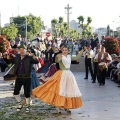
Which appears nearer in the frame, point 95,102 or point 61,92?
point 61,92

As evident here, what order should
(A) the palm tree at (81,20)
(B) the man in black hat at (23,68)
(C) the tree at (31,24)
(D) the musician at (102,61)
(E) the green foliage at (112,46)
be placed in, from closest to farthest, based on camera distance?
1. (B) the man in black hat at (23,68)
2. (D) the musician at (102,61)
3. (E) the green foliage at (112,46)
4. (A) the palm tree at (81,20)
5. (C) the tree at (31,24)

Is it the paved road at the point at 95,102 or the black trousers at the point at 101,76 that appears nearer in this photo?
the paved road at the point at 95,102

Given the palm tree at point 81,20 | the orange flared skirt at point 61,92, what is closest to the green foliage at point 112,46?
the orange flared skirt at point 61,92

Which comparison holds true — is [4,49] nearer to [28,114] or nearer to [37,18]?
[28,114]

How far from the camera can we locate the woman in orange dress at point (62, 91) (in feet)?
36.0

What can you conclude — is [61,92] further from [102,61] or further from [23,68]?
[102,61]

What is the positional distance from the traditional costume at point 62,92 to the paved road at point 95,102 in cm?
33

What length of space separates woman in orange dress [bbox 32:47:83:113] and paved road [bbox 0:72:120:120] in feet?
1.06

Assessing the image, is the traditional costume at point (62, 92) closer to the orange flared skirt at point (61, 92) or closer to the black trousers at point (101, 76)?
the orange flared skirt at point (61, 92)

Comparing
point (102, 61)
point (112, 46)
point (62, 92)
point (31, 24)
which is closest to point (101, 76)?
point (102, 61)

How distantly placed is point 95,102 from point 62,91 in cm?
278

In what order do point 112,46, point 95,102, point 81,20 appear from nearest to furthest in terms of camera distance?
point 95,102
point 112,46
point 81,20

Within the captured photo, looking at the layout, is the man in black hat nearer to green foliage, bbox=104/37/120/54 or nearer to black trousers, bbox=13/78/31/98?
black trousers, bbox=13/78/31/98

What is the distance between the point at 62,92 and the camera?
36.0ft
